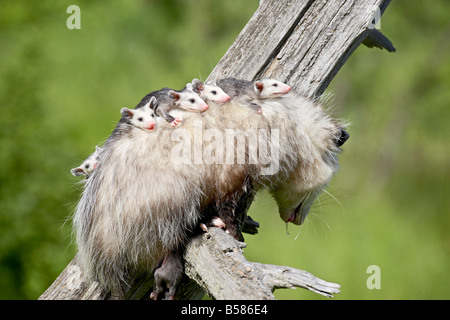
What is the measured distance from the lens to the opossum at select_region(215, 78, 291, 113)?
7.25ft

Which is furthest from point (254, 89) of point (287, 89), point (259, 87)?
point (287, 89)

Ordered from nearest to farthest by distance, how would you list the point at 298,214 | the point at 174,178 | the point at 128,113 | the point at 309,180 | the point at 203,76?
the point at 174,178, the point at 128,113, the point at 309,180, the point at 298,214, the point at 203,76

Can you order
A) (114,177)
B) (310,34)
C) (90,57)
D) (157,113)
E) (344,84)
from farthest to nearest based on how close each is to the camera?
(344,84)
(90,57)
(310,34)
(157,113)
(114,177)

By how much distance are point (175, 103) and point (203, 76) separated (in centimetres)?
276

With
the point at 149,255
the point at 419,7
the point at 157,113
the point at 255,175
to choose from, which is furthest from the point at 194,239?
the point at 419,7

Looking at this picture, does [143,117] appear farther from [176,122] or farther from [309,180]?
[309,180]

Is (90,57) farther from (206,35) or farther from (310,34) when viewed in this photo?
(310,34)

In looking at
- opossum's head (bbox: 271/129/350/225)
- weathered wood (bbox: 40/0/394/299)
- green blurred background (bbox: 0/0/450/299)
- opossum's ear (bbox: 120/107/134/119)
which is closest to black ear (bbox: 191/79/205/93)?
weathered wood (bbox: 40/0/394/299)

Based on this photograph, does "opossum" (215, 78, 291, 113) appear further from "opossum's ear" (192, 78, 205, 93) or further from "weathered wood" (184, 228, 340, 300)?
"weathered wood" (184, 228, 340, 300)

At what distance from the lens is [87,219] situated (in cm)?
214

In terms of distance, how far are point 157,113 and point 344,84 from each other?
5.40 meters

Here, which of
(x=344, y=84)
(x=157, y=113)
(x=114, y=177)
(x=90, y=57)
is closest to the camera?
(x=114, y=177)

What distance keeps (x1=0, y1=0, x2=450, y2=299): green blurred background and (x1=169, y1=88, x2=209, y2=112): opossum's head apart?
301 cm

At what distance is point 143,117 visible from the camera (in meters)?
2.14
